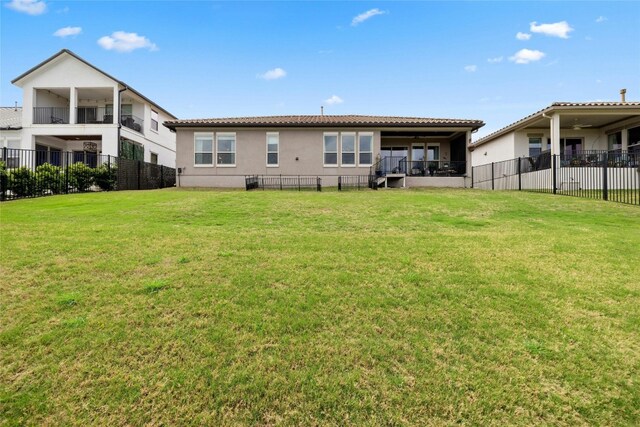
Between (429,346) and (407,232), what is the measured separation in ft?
14.1

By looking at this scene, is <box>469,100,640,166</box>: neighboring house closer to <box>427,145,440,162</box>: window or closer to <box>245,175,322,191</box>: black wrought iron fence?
<box>427,145,440,162</box>: window

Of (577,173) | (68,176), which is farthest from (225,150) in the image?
(577,173)

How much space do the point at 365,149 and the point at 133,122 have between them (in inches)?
707

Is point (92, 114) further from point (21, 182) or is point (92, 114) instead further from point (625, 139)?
point (625, 139)

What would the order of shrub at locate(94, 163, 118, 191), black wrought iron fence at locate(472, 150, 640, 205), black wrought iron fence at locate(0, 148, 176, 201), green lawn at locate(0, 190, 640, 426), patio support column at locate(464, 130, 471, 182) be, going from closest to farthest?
green lawn at locate(0, 190, 640, 426) → black wrought iron fence at locate(0, 148, 176, 201) → black wrought iron fence at locate(472, 150, 640, 205) → shrub at locate(94, 163, 118, 191) → patio support column at locate(464, 130, 471, 182)

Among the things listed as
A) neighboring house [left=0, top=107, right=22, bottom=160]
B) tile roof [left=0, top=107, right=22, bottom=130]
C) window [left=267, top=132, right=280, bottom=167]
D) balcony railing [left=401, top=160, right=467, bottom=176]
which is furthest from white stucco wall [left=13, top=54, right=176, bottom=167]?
balcony railing [left=401, top=160, right=467, bottom=176]

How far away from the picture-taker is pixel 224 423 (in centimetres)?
246

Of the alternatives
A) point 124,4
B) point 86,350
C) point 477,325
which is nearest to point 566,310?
point 477,325

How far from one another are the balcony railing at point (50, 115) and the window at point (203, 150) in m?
11.5

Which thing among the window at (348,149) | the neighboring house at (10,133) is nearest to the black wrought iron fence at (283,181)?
the window at (348,149)

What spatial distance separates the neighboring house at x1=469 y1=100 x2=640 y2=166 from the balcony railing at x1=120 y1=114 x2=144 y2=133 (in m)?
25.5

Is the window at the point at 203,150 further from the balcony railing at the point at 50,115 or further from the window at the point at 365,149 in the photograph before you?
the balcony railing at the point at 50,115

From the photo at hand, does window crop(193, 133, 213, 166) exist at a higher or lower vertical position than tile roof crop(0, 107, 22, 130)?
lower

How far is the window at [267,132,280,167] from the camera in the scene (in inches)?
810
